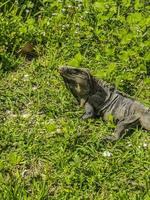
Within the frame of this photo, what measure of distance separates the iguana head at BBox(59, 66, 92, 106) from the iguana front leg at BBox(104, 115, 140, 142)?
22.0 inches

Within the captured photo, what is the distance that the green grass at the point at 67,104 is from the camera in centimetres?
571

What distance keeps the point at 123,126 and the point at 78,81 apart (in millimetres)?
747

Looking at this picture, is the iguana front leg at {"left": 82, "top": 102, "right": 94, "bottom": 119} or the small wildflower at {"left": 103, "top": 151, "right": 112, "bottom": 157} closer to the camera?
the small wildflower at {"left": 103, "top": 151, "right": 112, "bottom": 157}

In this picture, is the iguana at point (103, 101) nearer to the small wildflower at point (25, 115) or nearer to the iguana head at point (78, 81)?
the iguana head at point (78, 81)

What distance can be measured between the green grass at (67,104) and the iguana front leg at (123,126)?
0.07m

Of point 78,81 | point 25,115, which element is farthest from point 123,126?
point 25,115

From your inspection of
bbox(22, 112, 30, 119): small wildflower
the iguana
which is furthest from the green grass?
the iguana

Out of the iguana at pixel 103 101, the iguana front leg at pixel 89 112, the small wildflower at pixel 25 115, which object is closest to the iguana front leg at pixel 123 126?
the iguana at pixel 103 101

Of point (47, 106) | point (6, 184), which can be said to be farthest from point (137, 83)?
point (6, 184)

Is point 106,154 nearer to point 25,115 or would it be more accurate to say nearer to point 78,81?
point 78,81

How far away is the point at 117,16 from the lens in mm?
8367

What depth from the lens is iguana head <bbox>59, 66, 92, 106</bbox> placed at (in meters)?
6.63

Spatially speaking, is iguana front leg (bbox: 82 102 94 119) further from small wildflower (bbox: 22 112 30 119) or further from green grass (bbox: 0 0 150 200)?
small wildflower (bbox: 22 112 30 119)

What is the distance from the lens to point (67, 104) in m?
6.91
